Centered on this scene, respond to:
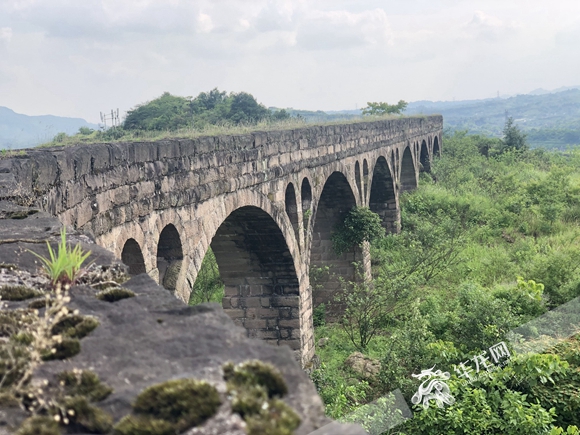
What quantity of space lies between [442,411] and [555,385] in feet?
5.05

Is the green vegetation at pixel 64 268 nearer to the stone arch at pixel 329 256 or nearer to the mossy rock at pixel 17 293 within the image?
the mossy rock at pixel 17 293

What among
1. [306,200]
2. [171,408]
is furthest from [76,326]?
[306,200]

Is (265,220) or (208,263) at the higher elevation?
(265,220)

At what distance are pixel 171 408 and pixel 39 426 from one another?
0.40 metres

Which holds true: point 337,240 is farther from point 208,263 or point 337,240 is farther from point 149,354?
point 149,354

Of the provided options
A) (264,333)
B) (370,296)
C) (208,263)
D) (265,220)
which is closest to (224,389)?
(265,220)

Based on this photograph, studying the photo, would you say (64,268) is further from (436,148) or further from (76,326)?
(436,148)

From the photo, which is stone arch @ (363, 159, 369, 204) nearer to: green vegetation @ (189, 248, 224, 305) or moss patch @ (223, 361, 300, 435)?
green vegetation @ (189, 248, 224, 305)

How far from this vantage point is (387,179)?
23719 mm

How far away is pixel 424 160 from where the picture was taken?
36000 mm

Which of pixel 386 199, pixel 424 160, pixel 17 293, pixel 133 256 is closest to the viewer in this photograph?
pixel 17 293

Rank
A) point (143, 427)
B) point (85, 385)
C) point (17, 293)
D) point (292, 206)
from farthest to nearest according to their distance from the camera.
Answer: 1. point (292, 206)
2. point (17, 293)
3. point (85, 385)
4. point (143, 427)

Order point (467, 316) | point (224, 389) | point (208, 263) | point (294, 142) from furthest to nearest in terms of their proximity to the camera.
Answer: point (208, 263)
point (294, 142)
point (467, 316)
point (224, 389)

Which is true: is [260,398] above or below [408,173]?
above
